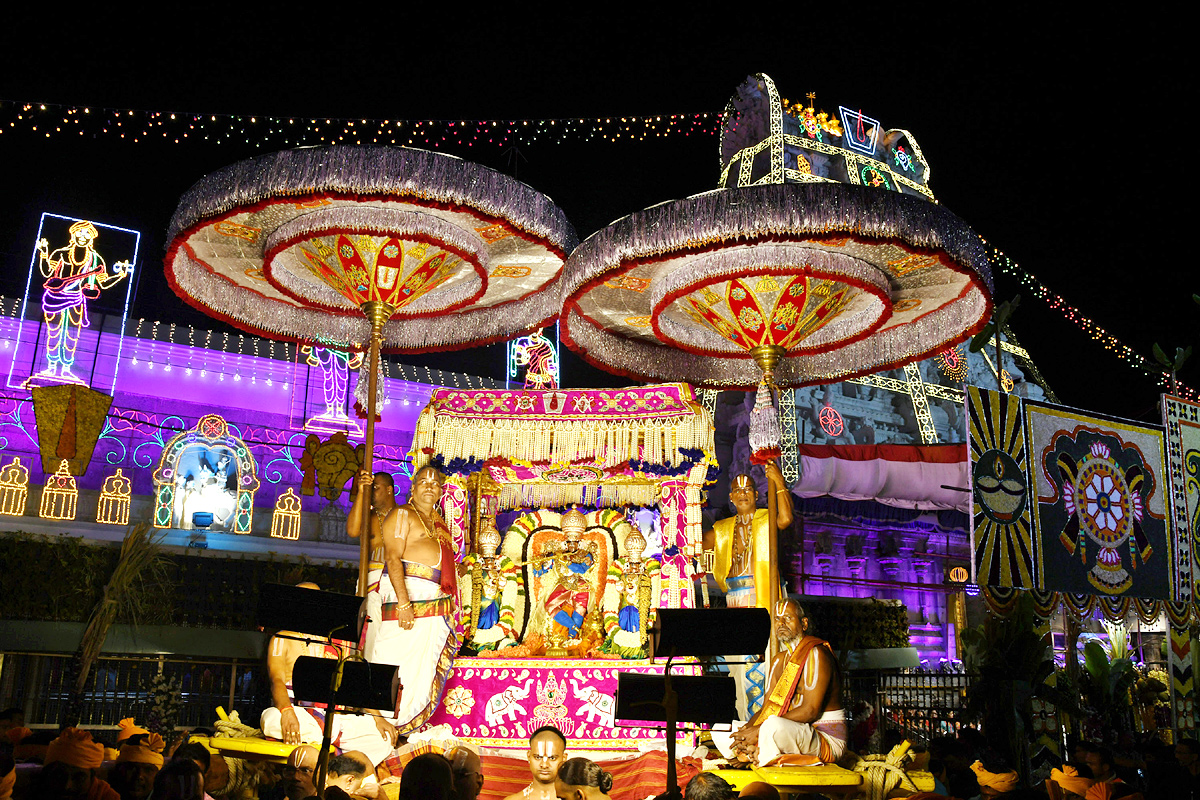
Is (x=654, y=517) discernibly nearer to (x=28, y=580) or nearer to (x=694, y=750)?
(x=694, y=750)

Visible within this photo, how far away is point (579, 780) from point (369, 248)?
4762 millimetres

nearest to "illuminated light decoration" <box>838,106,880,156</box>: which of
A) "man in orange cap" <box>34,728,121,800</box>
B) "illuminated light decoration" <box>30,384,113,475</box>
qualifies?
"illuminated light decoration" <box>30,384,113,475</box>

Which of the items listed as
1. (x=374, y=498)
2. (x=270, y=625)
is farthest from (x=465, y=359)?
(x=270, y=625)

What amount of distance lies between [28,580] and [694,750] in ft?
30.9

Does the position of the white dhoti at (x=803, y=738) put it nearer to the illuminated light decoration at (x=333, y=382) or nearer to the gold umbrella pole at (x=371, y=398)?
the gold umbrella pole at (x=371, y=398)

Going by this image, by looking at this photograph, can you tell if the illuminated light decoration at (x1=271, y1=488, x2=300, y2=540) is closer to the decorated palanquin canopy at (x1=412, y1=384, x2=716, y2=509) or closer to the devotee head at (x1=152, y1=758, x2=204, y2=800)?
the decorated palanquin canopy at (x1=412, y1=384, x2=716, y2=509)

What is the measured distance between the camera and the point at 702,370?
32.6 ft

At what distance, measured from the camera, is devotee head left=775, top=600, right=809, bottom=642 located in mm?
7629

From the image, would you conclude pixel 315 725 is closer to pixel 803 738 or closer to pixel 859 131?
pixel 803 738

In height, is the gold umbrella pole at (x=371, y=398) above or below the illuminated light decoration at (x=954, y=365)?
below

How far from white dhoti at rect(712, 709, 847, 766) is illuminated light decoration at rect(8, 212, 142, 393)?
15027mm

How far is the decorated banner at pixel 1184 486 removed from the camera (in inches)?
444

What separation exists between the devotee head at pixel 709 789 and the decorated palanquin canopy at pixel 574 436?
5.19 meters

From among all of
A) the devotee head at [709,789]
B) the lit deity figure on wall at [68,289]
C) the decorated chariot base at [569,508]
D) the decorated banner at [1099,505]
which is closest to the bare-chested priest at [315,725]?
the decorated chariot base at [569,508]
